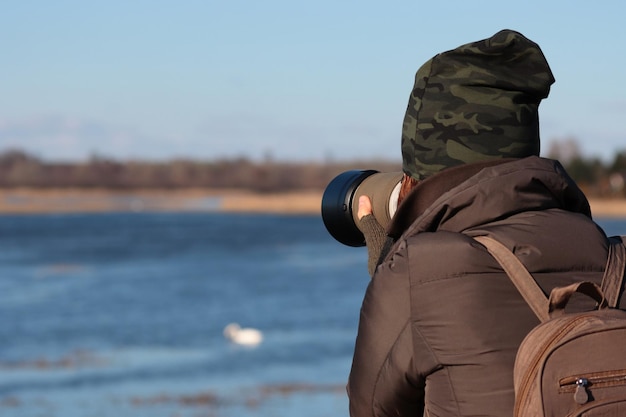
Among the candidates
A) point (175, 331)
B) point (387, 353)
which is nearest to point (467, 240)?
point (387, 353)

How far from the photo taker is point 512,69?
1.51m

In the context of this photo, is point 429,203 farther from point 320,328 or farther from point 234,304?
point 234,304

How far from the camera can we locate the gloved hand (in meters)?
1.77

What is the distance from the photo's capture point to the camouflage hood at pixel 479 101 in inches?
59.1

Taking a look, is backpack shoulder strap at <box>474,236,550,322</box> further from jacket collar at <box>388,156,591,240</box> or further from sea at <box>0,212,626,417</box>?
sea at <box>0,212,626,417</box>

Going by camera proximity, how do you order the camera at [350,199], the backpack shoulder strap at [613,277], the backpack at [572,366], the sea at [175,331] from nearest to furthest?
the backpack at [572,366] < the backpack shoulder strap at [613,277] < the camera at [350,199] < the sea at [175,331]

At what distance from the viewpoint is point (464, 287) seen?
1389 mm

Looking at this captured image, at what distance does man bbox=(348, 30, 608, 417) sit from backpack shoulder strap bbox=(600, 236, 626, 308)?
0.01m

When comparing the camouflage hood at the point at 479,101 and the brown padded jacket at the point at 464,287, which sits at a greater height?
the camouflage hood at the point at 479,101

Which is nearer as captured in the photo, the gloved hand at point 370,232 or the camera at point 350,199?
the gloved hand at point 370,232

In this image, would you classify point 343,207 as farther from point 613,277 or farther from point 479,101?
point 613,277

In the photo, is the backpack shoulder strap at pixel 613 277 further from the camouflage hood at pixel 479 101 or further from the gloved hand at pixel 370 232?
the gloved hand at pixel 370 232

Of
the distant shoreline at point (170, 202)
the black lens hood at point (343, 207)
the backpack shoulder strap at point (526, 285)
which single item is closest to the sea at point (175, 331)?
the black lens hood at point (343, 207)

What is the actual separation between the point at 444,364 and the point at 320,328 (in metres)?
13.9
